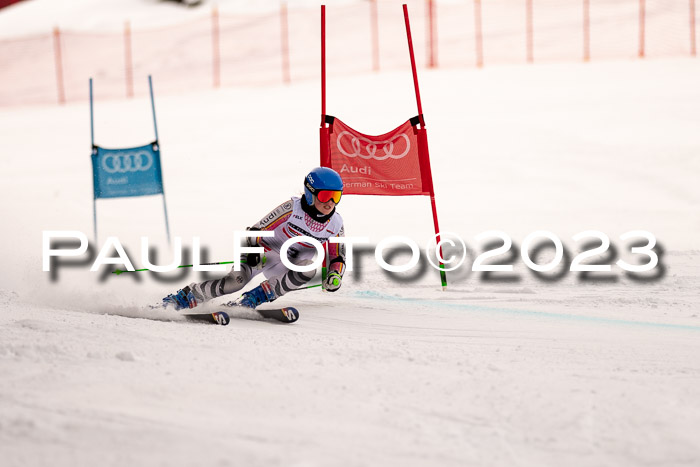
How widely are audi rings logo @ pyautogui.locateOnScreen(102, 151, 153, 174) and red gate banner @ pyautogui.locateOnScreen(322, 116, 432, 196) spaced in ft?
10.1

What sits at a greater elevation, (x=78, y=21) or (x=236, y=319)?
(x=78, y=21)

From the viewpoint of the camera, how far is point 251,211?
1384 cm

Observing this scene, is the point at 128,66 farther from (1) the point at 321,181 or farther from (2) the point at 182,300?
(1) the point at 321,181

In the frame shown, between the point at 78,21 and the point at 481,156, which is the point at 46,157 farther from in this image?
the point at 78,21

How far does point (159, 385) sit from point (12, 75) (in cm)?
3074

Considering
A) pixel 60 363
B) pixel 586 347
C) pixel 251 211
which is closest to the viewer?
pixel 60 363

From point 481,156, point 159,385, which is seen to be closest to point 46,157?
point 481,156

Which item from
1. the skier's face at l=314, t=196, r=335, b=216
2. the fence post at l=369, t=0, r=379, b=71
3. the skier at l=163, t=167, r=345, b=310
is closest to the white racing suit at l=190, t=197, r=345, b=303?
the skier at l=163, t=167, r=345, b=310

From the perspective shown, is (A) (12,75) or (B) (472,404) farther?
(A) (12,75)

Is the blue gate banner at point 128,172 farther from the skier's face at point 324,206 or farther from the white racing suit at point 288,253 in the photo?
the skier's face at point 324,206

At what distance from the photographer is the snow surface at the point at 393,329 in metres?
3.62

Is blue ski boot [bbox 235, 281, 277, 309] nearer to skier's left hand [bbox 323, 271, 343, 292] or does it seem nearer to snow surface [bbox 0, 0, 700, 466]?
snow surface [bbox 0, 0, 700, 466]

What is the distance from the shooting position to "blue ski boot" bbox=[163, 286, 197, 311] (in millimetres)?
6816

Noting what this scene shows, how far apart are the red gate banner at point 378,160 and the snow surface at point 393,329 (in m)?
1.11
